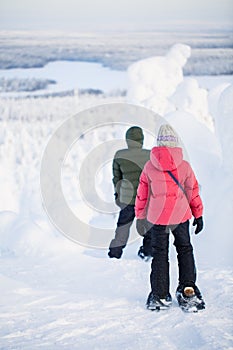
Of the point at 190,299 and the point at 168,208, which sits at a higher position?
the point at 168,208

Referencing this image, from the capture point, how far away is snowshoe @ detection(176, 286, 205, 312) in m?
3.82

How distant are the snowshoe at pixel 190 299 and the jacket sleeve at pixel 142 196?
27.7 inches

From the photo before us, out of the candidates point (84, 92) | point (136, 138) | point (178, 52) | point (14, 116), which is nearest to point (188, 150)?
point (136, 138)

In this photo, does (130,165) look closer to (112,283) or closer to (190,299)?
(112,283)

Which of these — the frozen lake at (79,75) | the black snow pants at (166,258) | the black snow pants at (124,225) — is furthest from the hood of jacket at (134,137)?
the frozen lake at (79,75)

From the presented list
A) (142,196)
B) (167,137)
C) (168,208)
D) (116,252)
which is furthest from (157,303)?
(116,252)

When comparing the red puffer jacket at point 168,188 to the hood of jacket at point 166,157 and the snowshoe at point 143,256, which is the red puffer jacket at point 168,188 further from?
the snowshoe at point 143,256

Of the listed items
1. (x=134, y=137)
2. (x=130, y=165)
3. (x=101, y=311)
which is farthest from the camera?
(x=130, y=165)

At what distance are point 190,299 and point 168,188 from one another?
906mm

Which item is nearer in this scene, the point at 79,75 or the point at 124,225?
the point at 124,225

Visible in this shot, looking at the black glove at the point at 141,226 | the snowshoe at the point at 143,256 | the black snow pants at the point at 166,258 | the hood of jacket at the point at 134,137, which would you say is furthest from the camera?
the snowshoe at the point at 143,256

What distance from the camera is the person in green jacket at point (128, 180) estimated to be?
17.7ft

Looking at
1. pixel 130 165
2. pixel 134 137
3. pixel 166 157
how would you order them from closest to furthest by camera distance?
pixel 166 157 → pixel 134 137 → pixel 130 165

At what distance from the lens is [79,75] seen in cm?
2745
